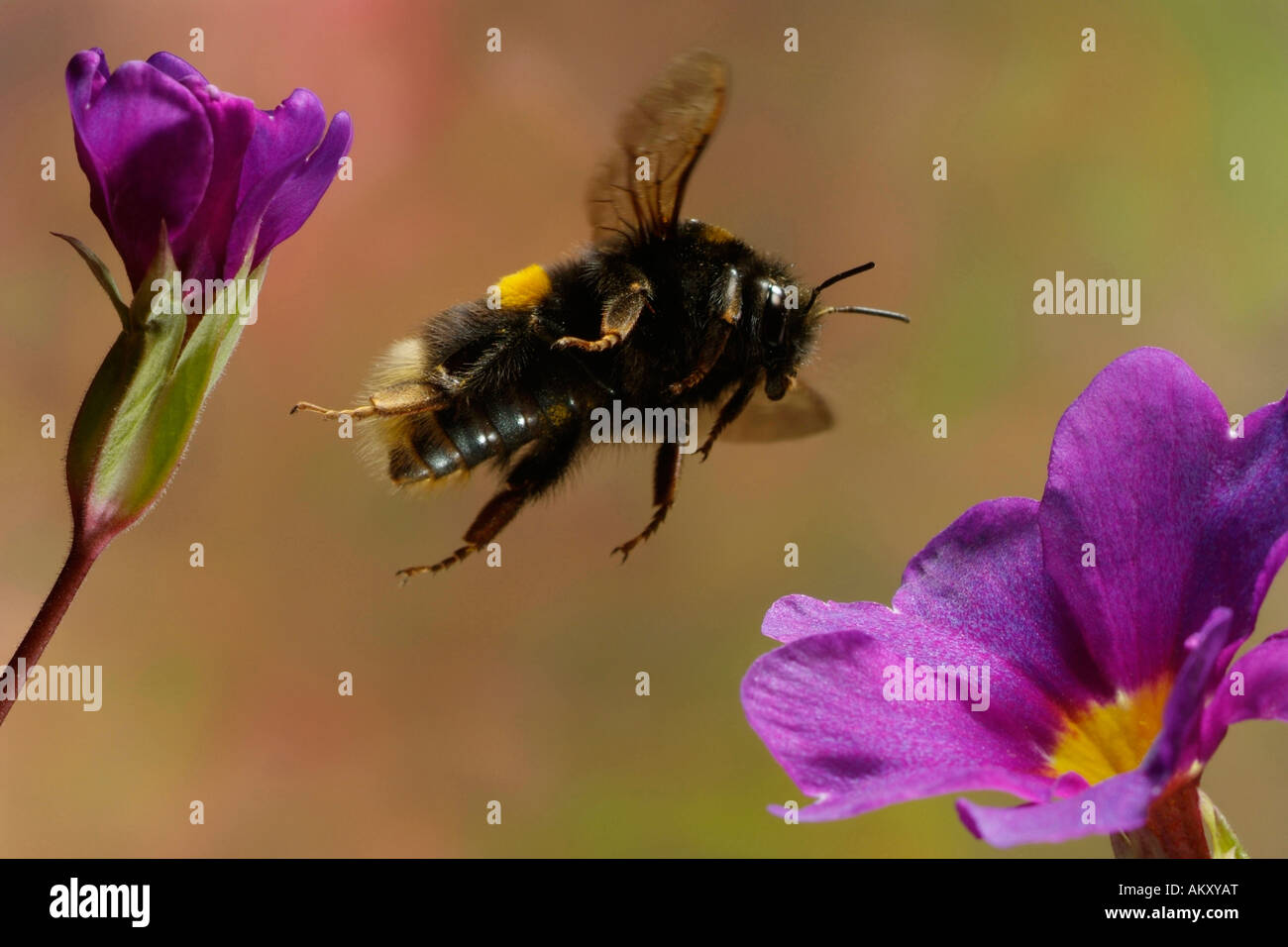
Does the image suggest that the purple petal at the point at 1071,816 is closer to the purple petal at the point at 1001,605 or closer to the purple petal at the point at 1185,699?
the purple petal at the point at 1185,699

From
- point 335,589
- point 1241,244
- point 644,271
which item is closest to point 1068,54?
point 1241,244

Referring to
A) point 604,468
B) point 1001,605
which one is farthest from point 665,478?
point 604,468

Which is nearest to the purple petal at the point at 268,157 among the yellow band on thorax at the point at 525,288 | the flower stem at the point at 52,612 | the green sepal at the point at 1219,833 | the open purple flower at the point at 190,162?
the open purple flower at the point at 190,162

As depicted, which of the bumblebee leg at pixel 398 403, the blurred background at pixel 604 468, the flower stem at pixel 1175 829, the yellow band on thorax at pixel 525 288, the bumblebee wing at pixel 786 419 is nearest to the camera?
the flower stem at pixel 1175 829

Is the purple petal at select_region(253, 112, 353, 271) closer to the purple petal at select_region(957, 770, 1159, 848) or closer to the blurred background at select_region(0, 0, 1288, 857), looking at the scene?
the purple petal at select_region(957, 770, 1159, 848)

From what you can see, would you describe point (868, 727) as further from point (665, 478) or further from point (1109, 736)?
point (665, 478)

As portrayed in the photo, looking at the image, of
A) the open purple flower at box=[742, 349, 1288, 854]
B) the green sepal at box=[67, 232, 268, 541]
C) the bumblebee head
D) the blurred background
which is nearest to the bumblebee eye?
the bumblebee head

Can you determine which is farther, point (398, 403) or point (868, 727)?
point (398, 403)
